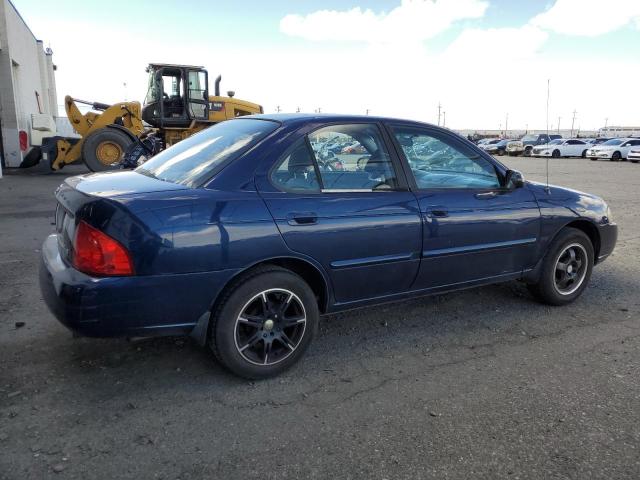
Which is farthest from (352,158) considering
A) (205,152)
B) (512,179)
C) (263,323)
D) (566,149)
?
(566,149)

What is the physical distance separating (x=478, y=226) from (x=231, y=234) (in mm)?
1967

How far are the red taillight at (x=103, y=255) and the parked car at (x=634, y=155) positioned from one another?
34.0 m

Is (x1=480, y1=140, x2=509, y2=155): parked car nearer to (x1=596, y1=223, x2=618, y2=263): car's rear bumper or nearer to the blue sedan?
(x1=596, y1=223, x2=618, y2=263): car's rear bumper

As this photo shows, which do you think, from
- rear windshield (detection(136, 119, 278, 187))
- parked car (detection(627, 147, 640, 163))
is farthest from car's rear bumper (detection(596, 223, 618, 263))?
parked car (detection(627, 147, 640, 163))

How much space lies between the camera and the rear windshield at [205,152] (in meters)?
3.13

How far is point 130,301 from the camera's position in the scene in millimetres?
2674

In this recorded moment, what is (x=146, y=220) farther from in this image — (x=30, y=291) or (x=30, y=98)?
(x=30, y=98)

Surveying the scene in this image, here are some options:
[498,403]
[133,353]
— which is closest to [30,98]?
[133,353]

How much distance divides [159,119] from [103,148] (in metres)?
1.97

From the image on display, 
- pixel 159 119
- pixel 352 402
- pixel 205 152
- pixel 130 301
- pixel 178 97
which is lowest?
pixel 352 402

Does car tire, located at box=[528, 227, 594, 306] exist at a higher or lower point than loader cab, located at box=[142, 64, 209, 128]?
lower

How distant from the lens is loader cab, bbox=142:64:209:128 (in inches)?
604

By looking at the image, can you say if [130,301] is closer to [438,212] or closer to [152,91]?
[438,212]

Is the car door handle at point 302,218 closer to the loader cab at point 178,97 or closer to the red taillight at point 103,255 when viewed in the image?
the red taillight at point 103,255
